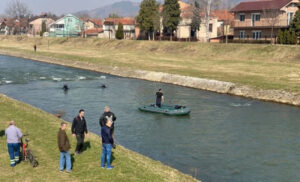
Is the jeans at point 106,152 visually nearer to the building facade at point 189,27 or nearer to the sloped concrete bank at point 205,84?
the sloped concrete bank at point 205,84

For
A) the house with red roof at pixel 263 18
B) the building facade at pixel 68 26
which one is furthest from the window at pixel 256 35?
the building facade at pixel 68 26

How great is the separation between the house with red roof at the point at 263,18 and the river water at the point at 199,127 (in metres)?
38.7

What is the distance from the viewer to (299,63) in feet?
201

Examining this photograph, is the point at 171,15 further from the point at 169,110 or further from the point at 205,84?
the point at 169,110

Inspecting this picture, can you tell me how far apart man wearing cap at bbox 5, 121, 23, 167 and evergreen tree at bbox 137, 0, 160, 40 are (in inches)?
3743

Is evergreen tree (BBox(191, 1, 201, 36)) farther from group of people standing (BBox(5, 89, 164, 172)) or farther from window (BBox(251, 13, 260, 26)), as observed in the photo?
group of people standing (BBox(5, 89, 164, 172))

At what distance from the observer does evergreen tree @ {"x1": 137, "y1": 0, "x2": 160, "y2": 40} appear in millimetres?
112062

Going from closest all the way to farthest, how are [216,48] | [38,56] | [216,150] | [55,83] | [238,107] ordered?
[216,150]
[238,107]
[55,83]
[216,48]
[38,56]

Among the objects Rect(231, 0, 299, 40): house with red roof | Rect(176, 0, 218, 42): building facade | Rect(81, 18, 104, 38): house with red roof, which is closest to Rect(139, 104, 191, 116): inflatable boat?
Rect(231, 0, 299, 40): house with red roof

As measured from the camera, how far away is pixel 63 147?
1683 cm

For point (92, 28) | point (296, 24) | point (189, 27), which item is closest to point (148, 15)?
point (189, 27)

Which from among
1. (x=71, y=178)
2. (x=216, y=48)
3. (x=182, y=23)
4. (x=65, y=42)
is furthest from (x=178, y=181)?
(x=65, y=42)

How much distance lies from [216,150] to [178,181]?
7995mm

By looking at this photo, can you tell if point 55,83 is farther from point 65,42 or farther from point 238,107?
point 65,42
